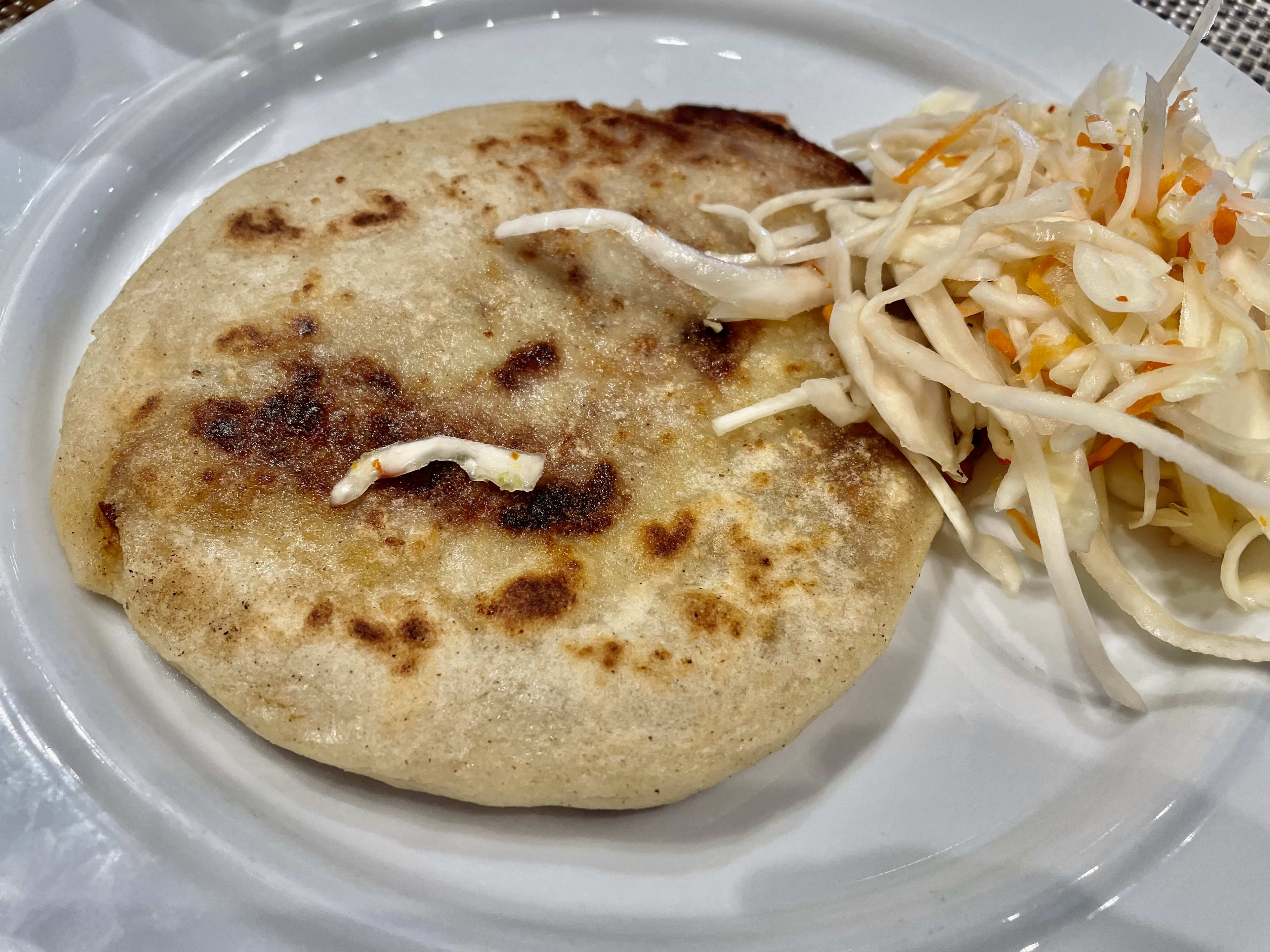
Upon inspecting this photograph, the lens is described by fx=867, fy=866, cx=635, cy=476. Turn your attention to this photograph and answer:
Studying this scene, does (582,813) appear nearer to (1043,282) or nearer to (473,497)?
(473,497)

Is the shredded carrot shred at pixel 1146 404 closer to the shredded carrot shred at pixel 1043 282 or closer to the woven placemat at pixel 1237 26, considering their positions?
the shredded carrot shred at pixel 1043 282

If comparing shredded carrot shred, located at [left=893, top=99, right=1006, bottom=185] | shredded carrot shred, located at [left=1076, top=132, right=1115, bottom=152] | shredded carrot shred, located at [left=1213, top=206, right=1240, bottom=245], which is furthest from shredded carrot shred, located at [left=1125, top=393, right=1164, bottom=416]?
shredded carrot shred, located at [left=893, top=99, right=1006, bottom=185]

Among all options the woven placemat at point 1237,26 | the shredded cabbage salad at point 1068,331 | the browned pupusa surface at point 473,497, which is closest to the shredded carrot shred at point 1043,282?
the shredded cabbage salad at point 1068,331

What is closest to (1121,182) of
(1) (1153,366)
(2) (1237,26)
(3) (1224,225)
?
(3) (1224,225)

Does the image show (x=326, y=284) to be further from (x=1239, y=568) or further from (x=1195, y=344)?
(x=1239, y=568)

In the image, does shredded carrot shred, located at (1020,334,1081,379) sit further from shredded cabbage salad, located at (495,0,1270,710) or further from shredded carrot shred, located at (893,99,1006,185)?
shredded carrot shred, located at (893,99,1006,185)

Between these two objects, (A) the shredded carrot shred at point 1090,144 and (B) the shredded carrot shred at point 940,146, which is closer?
(A) the shredded carrot shred at point 1090,144
